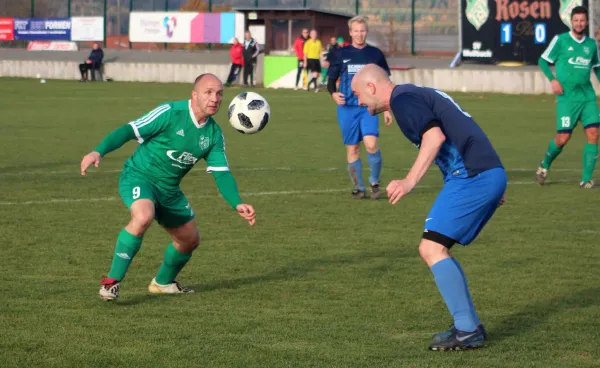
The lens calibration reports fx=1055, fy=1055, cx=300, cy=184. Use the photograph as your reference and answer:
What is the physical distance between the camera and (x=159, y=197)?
24.0 ft

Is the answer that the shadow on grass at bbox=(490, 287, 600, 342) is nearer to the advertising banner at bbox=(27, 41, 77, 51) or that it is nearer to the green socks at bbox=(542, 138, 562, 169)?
the green socks at bbox=(542, 138, 562, 169)

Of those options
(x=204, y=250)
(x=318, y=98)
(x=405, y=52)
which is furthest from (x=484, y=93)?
(x=204, y=250)

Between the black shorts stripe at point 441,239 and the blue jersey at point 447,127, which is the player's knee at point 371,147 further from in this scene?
the black shorts stripe at point 441,239

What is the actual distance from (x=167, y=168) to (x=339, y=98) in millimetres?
5456

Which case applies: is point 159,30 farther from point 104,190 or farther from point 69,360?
point 69,360

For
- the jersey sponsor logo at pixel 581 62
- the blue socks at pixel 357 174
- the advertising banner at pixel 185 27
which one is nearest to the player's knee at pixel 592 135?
the jersey sponsor logo at pixel 581 62

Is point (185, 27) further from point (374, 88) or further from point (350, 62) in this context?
point (374, 88)

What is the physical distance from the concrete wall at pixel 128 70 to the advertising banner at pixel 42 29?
495 centimetres

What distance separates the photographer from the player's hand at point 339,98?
1255cm

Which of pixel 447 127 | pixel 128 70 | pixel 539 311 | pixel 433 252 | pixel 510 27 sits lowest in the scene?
pixel 539 311

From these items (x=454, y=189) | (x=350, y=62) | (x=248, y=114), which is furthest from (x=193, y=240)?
(x=350, y=62)

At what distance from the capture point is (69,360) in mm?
5750

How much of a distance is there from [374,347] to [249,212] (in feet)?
4.60

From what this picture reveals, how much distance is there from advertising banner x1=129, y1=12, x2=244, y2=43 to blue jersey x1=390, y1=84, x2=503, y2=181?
42.7m
